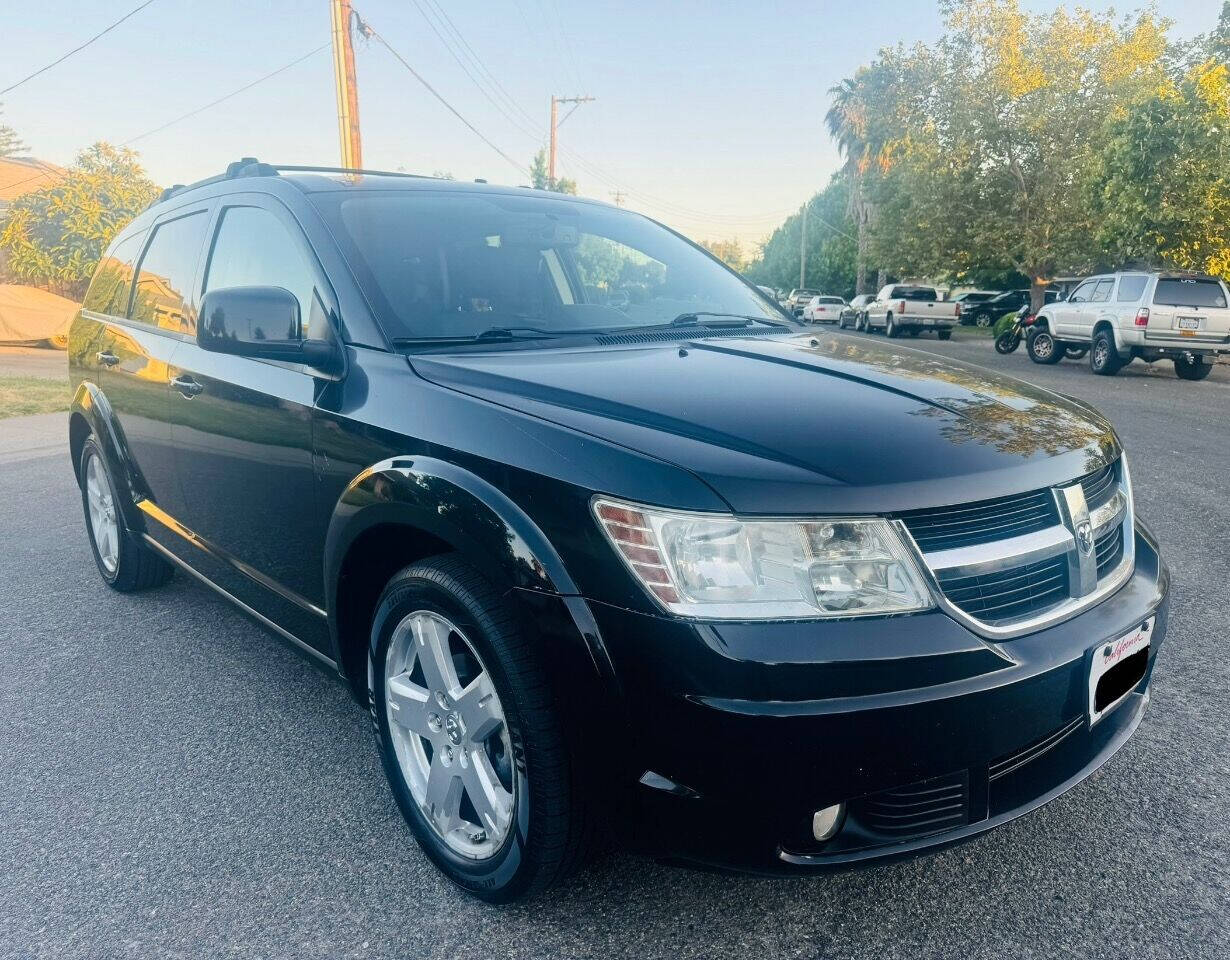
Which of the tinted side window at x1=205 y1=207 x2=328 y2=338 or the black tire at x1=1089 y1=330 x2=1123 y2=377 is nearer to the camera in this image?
the tinted side window at x1=205 y1=207 x2=328 y2=338

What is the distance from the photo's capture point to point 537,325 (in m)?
2.79

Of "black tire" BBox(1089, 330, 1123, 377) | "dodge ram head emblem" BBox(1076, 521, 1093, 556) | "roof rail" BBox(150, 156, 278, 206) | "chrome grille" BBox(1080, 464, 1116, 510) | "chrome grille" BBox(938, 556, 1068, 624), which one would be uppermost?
"roof rail" BBox(150, 156, 278, 206)

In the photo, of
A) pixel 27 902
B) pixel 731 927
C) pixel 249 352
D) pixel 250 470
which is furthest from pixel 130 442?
pixel 731 927

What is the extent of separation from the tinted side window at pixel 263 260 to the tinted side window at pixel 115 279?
110 centimetres

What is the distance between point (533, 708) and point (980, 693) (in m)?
0.86

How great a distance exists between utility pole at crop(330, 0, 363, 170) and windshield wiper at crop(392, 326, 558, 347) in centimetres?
1398

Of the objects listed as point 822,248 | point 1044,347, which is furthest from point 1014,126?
point 822,248

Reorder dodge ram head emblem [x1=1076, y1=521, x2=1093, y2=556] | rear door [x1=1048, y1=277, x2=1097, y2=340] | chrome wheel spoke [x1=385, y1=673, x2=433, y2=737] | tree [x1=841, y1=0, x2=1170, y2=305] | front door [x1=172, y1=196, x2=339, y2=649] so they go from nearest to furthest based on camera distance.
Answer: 1. dodge ram head emblem [x1=1076, y1=521, x2=1093, y2=556]
2. chrome wheel spoke [x1=385, y1=673, x2=433, y2=737]
3. front door [x1=172, y1=196, x2=339, y2=649]
4. rear door [x1=1048, y1=277, x2=1097, y2=340]
5. tree [x1=841, y1=0, x2=1170, y2=305]

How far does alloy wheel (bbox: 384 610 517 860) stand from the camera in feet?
6.93

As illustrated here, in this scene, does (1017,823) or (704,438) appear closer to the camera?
(704,438)

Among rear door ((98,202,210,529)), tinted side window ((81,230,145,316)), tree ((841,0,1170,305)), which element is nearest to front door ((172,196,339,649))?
rear door ((98,202,210,529))

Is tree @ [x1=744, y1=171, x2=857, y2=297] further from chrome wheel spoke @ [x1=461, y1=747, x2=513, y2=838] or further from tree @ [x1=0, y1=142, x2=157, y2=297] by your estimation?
chrome wheel spoke @ [x1=461, y1=747, x2=513, y2=838]

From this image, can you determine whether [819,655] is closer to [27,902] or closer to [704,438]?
[704,438]

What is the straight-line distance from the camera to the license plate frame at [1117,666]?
6.50 feet
